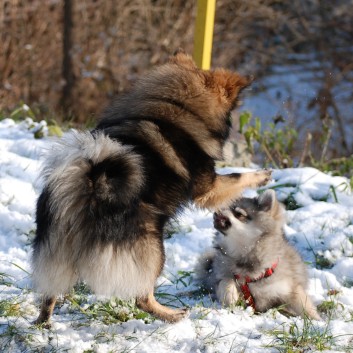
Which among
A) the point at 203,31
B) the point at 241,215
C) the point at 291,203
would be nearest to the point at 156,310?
the point at 241,215

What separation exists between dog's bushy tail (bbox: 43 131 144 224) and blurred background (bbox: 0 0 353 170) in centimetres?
403

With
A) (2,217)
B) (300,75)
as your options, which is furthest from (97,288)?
(300,75)

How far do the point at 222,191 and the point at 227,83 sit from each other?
68 centimetres

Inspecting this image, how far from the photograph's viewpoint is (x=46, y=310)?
379 cm

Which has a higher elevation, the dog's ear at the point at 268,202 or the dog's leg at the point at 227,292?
the dog's ear at the point at 268,202

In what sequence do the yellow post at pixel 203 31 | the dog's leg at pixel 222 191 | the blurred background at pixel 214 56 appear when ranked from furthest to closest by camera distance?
the blurred background at pixel 214 56 < the yellow post at pixel 203 31 < the dog's leg at pixel 222 191

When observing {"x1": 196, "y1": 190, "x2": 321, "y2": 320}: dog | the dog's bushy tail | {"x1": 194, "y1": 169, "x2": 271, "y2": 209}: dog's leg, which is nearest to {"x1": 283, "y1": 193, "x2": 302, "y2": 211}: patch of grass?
{"x1": 196, "y1": 190, "x2": 321, "y2": 320}: dog

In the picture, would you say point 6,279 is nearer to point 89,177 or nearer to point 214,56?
point 89,177

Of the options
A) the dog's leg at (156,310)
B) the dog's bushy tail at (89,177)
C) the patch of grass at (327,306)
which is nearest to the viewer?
the dog's bushy tail at (89,177)

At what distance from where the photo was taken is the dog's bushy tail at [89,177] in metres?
3.39

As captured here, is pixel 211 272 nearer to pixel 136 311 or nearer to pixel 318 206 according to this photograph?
pixel 136 311

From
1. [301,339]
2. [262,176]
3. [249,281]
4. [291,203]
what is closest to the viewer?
[301,339]

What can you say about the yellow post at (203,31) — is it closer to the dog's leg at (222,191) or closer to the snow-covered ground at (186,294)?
the snow-covered ground at (186,294)

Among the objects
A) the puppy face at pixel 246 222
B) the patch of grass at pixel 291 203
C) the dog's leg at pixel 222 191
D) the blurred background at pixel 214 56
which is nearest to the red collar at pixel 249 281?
the puppy face at pixel 246 222
